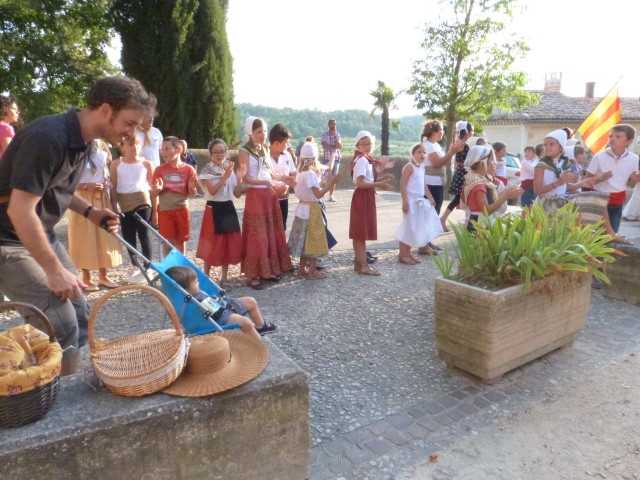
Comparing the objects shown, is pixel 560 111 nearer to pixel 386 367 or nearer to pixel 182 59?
pixel 182 59

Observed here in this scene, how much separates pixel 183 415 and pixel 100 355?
1.56 feet

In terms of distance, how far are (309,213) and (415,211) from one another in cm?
165

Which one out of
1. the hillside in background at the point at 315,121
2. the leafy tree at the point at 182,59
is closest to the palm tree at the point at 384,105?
the hillside in background at the point at 315,121

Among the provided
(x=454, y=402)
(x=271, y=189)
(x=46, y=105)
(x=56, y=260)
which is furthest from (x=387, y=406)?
(x=46, y=105)

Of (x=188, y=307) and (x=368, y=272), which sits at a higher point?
(x=188, y=307)

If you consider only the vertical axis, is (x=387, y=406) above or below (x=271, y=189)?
below

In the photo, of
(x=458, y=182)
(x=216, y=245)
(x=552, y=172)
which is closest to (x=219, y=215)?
(x=216, y=245)

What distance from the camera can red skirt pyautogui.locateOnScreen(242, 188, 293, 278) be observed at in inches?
213

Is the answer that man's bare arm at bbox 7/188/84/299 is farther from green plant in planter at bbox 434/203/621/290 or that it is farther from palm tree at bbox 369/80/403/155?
palm tree at bbox 369/80/403/155

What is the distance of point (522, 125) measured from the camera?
31.2 m

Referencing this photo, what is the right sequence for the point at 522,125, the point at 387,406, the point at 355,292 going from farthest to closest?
the point at 522,125, the point at 355,292, the point at 387,406

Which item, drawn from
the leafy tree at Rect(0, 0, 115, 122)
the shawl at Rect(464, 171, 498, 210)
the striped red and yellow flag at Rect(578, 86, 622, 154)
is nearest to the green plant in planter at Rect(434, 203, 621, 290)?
the shawl at Rect(464, 171, 498, 210)

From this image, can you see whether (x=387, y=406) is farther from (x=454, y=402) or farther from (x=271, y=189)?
(x=271, y=189)

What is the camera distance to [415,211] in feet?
21.3
